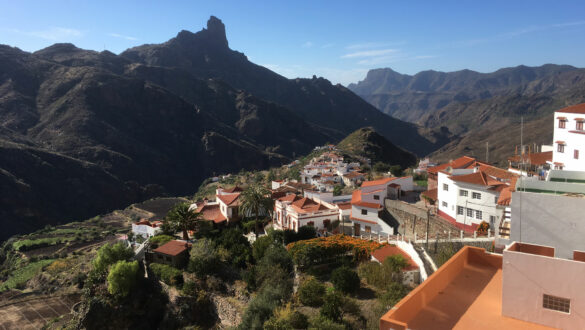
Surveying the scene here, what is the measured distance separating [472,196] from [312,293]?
1453 centimetres

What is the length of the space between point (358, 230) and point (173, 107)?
153571 millimetres

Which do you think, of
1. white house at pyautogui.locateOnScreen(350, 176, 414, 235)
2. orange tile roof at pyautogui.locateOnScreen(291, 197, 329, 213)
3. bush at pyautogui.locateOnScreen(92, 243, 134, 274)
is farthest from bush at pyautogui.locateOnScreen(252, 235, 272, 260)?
bush at pyautogui.locateOnScreen(92, 243, 134, 274)

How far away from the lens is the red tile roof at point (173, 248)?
3394 centimetres

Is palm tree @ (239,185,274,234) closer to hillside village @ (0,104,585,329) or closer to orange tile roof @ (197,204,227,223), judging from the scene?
hillside village @ (0,104,585,329)

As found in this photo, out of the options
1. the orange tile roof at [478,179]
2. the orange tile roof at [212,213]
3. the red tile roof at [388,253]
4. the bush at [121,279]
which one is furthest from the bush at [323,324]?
the orange tile roof at [212,213]

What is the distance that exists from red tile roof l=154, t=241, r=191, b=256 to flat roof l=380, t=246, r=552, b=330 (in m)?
28.7

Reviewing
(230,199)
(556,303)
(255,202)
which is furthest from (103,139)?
(556,303)

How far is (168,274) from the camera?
32344 millimetres

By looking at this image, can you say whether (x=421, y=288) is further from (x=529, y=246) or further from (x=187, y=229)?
(x=187, y=229)

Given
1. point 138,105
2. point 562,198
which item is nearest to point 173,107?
point 138,105

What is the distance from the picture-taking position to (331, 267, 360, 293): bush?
21.4 m

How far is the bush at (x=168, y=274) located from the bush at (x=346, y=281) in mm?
15300

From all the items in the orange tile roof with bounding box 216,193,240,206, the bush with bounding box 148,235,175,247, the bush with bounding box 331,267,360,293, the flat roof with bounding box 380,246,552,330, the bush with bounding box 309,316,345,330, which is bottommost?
the bush with bounding box 148,235,175,247

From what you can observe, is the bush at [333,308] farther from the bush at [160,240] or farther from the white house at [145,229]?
the white house at [145,229]
